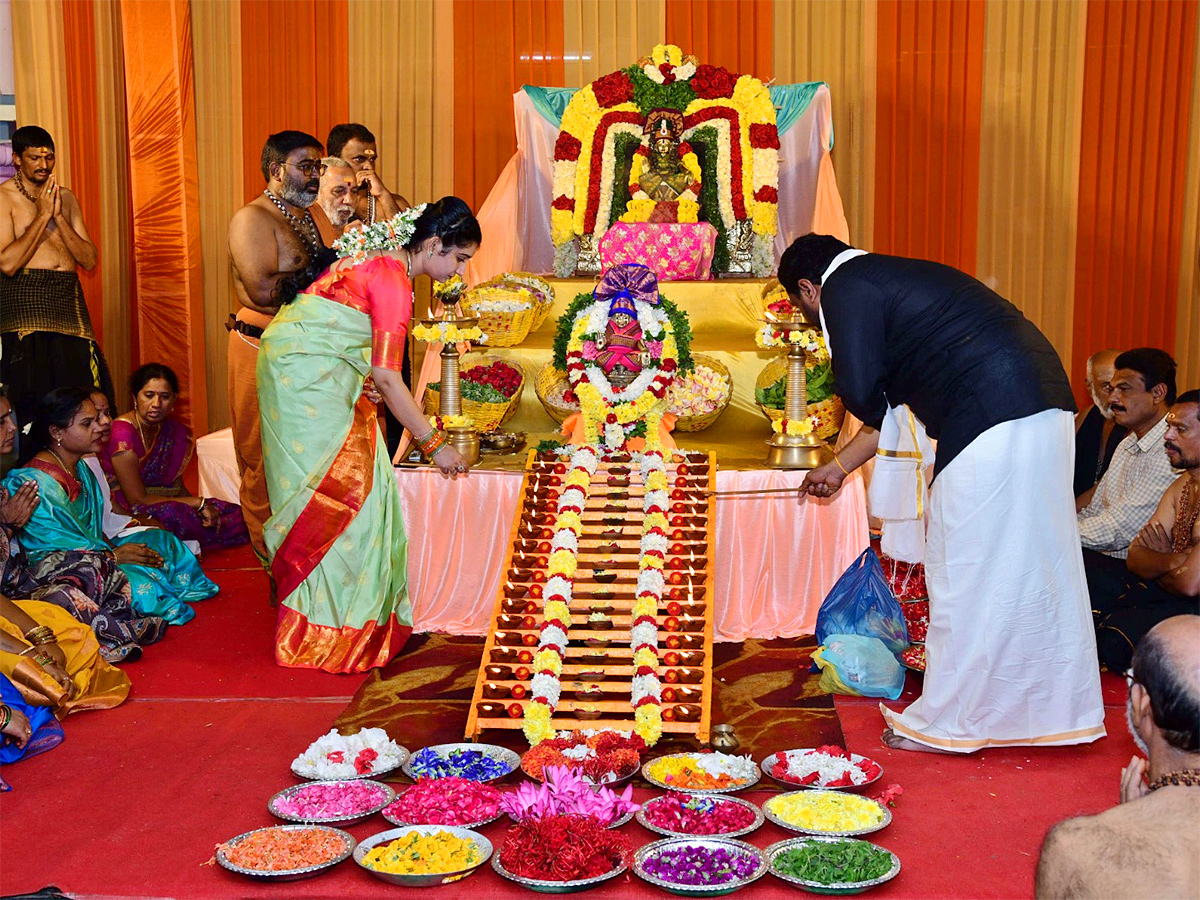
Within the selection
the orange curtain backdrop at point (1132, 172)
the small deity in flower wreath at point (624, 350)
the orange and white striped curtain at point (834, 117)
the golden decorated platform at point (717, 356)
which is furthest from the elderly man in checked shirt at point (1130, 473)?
the orange curtain backdrop at point (1132, 172)

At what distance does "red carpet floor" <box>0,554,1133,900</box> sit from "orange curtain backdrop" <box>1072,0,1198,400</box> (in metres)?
4.92

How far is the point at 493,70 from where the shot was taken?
29.1 ft

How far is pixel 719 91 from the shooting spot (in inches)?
302

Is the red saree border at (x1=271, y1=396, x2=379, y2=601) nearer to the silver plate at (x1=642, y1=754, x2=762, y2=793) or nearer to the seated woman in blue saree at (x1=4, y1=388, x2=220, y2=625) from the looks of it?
the seated woman in blue saree at (x1=4, y1=388, x2=220, y2=625)

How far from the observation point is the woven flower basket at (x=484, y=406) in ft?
18.4

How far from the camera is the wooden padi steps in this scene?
12.9ft

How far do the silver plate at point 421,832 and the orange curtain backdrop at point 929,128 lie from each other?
651cm

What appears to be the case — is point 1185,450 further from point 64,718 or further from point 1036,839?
point 64,718

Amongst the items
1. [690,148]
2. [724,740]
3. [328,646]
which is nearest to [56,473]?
[328,646]

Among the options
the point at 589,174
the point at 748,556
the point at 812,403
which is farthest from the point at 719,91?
the point at 748,556

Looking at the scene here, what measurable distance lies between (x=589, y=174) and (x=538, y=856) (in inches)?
211

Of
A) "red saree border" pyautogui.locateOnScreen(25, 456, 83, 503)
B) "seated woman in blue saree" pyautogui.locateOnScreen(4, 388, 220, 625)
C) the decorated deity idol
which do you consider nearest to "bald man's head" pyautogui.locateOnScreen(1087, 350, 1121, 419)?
the decorated deity idol

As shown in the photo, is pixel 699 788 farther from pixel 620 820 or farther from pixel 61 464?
pixel 61 464

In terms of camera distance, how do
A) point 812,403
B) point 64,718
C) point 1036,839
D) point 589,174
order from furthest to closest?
point 589,174 → point 812,403 → point 64,718 → point 1036,839
